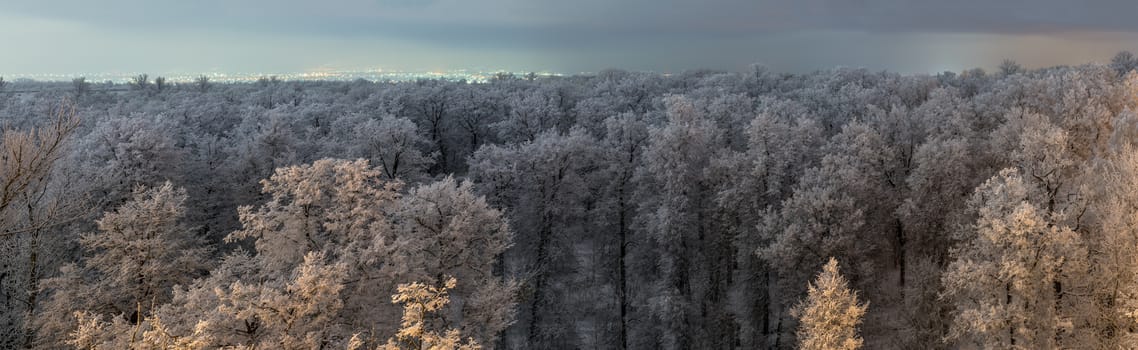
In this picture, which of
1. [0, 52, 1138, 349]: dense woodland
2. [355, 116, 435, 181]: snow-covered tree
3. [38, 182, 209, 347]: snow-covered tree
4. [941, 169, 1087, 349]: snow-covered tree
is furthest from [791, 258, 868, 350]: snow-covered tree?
[355, 116, 435, 181]: snow-covered tree

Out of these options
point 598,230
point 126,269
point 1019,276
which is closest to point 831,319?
point 1019,276

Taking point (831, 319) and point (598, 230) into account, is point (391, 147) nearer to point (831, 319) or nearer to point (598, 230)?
point (598, 230)

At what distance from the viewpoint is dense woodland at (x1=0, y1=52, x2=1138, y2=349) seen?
1830 centimetres

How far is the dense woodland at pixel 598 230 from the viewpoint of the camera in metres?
18.3

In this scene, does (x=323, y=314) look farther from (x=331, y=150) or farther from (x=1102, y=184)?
(x=1102, y=184)

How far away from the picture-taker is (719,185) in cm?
3291

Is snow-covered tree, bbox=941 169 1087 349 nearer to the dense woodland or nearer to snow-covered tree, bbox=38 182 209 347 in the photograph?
the dense woodland

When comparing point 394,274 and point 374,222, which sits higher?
point 374,222

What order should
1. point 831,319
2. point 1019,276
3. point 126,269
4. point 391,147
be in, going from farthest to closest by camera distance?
1. point 391,147
2. point 126,269
3. point 1019,276
4. point 831,319

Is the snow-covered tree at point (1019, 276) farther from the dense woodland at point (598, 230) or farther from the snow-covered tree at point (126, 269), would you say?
the snow-covered tree at point (126, 269)

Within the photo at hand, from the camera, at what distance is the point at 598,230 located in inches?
1531

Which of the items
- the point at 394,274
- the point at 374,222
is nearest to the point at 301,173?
the point at 374,222

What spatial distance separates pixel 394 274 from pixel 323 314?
8.18 feet

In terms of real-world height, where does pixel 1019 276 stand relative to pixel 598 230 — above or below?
above
